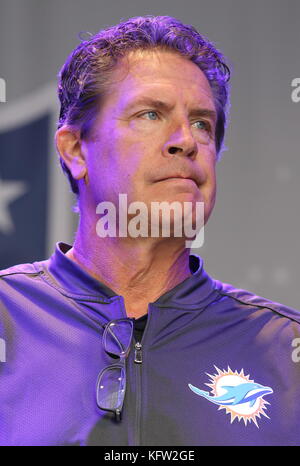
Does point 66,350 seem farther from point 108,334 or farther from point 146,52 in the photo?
point 146,52

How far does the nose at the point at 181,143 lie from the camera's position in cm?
129

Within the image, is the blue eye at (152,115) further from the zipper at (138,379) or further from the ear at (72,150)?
the zipper at (138,379)

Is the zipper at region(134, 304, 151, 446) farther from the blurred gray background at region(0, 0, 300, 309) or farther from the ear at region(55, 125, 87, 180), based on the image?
the blurred gray background at region(0, 0, 300, 309)

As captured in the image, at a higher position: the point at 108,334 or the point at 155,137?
the point at 155,137

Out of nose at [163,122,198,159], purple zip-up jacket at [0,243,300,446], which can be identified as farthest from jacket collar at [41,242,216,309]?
nose at [163,122,198,159]

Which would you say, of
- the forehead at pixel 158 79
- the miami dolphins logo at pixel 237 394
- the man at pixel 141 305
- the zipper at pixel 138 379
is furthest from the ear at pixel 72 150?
the miami dolphins logo at pixel 237 394

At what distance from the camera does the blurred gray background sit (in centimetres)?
198

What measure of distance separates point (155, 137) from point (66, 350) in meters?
0.42

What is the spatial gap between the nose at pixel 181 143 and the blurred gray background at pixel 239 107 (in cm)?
69

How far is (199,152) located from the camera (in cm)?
137

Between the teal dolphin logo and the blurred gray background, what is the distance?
0.75 metres

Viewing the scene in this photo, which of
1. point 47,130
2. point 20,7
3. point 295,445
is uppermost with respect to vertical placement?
point 20,7

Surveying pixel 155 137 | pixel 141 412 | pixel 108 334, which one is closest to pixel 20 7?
pixel 155 137

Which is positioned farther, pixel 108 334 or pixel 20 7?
pixel 20 7
